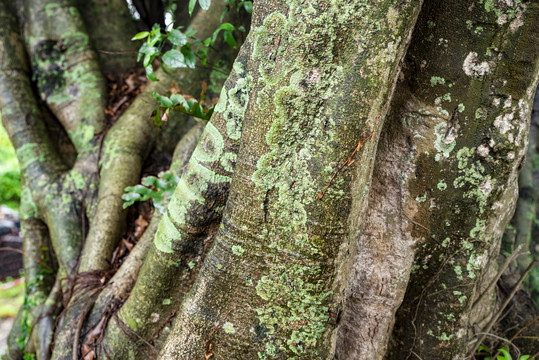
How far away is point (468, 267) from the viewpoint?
5.30 ft

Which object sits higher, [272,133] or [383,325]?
[272,133]

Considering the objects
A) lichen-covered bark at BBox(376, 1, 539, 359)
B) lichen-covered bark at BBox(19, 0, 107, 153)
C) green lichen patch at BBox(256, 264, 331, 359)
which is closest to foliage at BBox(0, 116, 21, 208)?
lichen-covered bark at BBox(19, 0, 107, 153)

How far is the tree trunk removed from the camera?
1249 mm

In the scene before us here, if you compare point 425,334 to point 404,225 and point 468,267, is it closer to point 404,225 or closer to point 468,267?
point 468,267

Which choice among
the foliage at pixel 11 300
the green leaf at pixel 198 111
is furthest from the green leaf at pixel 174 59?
the foliage at pixel 11 300

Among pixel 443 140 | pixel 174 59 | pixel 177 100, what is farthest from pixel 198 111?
pixel 443 140

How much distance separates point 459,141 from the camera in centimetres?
151

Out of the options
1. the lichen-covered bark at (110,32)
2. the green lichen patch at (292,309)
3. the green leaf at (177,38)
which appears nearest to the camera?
the green lichen patch at (292,309)

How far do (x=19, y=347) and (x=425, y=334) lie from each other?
8.37 feet

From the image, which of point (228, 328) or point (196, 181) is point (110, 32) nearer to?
point (196, 181)

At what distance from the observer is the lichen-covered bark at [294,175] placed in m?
1.22

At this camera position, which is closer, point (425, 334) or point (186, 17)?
point (425, 334)

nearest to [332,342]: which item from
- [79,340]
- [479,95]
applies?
[479,95]

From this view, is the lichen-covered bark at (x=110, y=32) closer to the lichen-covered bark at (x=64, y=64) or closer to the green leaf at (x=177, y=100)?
the lichen-covered bark at (x=64, y=64)
